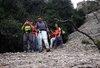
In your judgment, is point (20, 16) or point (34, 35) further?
point (20, 16)

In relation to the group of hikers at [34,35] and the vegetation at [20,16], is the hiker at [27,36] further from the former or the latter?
the vegetation at [20,16]

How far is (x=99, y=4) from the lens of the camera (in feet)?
131

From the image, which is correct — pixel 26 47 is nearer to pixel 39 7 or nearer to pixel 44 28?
pixel 44 28

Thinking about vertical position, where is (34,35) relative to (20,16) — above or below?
below

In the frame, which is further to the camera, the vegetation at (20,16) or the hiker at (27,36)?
the vegetation at (20,16)

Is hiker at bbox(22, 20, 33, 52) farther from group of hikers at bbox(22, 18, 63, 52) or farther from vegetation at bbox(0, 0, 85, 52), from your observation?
vegetation at bbox(0, 0, 85, 52)

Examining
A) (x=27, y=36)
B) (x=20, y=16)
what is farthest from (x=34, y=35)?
(x=20, y=16)

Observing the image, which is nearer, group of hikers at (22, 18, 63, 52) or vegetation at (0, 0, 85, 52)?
group of hikers at (22, 18, 63, 52)

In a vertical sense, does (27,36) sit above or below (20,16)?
below

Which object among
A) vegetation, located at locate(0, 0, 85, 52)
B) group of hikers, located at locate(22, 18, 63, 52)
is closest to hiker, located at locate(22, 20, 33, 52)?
group of hikers, located at locate(22, 18, 63, 52)

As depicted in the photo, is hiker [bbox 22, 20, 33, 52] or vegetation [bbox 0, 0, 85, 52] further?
vegetation [bbox 0, 0, 85, 52]

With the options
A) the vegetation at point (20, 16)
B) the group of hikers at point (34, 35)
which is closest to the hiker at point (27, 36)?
the group of hikers at point (34, 35)

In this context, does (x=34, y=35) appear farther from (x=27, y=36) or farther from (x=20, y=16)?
(x=20, y=16)

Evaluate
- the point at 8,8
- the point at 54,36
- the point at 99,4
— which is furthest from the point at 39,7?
the point at 54,36
